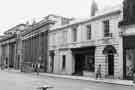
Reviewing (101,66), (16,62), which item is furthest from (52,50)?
(16,62)

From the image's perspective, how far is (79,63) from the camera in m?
33.6

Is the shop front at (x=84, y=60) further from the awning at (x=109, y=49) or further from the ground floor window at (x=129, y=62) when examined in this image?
the ground floor window at (x=129, y=62)

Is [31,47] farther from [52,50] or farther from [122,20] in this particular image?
[122,20]

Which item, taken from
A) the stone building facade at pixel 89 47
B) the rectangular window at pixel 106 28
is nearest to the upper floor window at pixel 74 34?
the stone building facade at pixel 89 47

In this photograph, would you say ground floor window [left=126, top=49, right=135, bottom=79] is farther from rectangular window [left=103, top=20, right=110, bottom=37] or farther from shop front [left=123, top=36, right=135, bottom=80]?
rectangular window [left=103, top=20, right=110, bottom=37]

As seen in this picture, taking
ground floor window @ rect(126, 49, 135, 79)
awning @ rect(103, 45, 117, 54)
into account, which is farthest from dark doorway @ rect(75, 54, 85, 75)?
ground floor window @ rect(126, 49, 135, 79)

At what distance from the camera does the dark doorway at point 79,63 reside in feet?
109

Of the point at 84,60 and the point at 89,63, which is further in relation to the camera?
the point at 84,60

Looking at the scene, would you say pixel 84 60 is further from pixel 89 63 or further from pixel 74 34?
pixel 74 34

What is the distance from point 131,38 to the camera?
24844mm

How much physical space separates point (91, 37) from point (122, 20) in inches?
248

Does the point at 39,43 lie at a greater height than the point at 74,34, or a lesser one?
lesser

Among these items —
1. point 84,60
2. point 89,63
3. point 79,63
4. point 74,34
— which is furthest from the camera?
point 74,34

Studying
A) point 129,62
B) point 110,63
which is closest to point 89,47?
point 110,63
